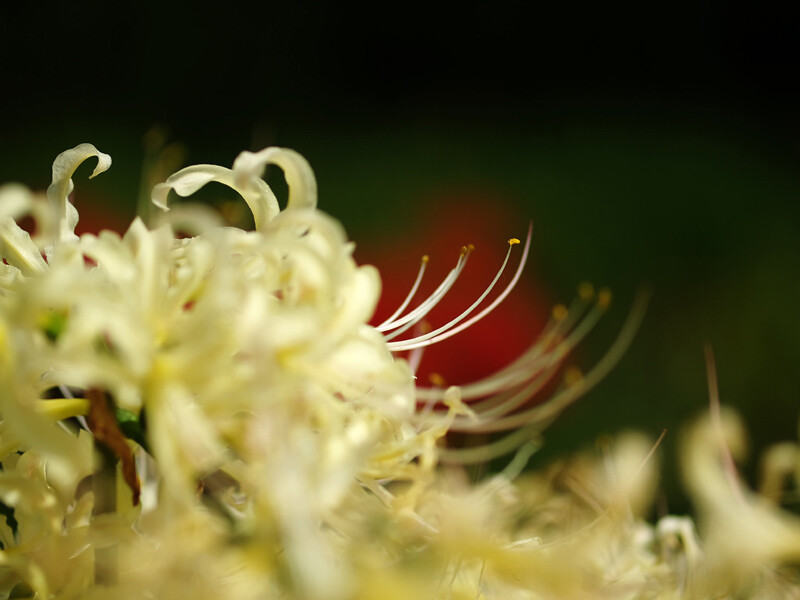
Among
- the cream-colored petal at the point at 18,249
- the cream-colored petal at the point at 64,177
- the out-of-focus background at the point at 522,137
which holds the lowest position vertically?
the out-of-focus background at the point at 522,137

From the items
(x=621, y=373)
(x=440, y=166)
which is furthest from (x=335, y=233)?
(x=440, y=166)

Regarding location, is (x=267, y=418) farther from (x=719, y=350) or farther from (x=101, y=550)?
(x=719, y=350)

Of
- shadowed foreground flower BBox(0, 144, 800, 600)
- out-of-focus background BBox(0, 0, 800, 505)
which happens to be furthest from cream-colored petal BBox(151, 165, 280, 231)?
out-of-focus background BBox(0, 0, 800, 505)

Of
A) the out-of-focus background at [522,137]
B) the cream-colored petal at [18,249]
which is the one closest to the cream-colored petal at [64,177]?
the cream-colored petal at [18,249]

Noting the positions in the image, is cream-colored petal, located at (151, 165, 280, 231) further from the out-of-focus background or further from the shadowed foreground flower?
the out-of-focus background

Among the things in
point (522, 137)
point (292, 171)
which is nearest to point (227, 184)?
point (292, 171)

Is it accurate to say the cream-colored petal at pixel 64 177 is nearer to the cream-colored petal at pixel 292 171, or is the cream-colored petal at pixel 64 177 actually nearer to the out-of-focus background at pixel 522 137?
the cream-colored petal at pixel 292 171
